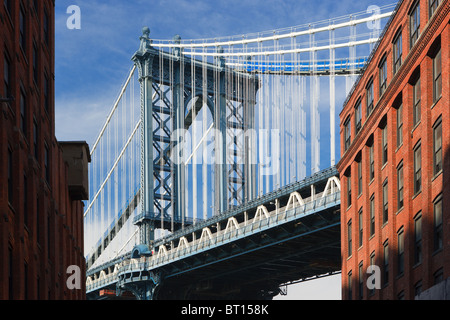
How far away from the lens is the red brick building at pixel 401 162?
3959 centimetres

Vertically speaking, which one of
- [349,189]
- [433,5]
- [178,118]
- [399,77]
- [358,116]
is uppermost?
[178,118]

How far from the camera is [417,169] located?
43.5m

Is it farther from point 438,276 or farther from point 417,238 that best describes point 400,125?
point 438,276

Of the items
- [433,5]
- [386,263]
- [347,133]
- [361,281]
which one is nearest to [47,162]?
[386,263]

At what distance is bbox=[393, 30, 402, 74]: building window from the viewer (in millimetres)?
47719

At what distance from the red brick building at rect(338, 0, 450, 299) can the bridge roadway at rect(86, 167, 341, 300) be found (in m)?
19.5

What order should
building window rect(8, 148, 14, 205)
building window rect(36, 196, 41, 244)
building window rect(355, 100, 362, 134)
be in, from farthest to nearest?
1. building window rect(355, 100, 362, 134)
2. building window rect(36, 196, 41, 244)
3. building window rect(8, 148, 14, 205)

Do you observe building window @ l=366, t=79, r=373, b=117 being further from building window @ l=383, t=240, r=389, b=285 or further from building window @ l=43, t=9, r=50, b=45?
building window @ l=43, t=9, r=50, b=45

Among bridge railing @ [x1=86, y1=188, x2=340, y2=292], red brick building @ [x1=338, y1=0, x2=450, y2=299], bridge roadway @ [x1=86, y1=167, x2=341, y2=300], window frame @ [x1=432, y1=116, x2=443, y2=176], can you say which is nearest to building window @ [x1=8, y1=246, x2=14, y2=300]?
red brick building @ [x1=338, y1=0, x2=450, y2=299]

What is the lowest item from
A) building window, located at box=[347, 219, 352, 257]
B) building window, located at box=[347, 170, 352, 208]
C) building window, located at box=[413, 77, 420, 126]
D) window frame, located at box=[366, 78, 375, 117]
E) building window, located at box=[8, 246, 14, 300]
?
building window, located at box=[8, 246, 14, 300]

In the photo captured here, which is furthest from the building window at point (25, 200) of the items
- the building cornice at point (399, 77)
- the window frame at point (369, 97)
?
the window frame at point (369, 97)

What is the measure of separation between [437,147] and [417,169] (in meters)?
3.46

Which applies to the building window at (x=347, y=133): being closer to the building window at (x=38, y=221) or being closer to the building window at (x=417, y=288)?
the building window at (x=417, y=288)

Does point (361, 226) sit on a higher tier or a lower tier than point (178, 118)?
lower
